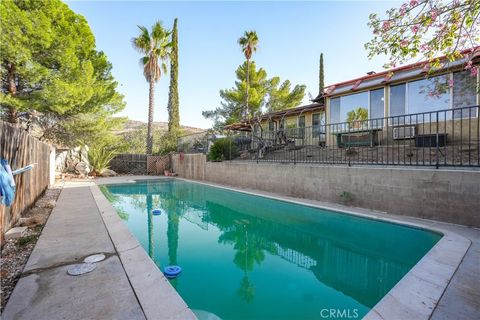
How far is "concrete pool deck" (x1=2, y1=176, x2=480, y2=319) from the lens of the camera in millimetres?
2133

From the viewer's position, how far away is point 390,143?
390 inches

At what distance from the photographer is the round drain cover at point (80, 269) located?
2869 millimetres

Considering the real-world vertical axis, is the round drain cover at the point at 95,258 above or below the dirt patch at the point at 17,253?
below

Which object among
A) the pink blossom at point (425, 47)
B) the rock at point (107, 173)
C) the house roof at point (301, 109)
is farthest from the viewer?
the rock at point (107, 173)

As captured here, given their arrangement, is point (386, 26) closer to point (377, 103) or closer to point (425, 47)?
point (425, 47)

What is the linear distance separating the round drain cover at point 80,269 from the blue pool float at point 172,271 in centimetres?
93

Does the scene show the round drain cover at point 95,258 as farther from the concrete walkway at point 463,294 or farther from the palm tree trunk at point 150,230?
the concrete walkway at point 463,294

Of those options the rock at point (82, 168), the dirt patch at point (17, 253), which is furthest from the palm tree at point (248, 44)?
the dirt patch at point (17, 253)

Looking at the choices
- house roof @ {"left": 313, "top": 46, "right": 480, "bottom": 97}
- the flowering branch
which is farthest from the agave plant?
the flowering branch

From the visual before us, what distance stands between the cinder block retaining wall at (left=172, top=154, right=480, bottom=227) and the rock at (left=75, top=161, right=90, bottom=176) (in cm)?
1300

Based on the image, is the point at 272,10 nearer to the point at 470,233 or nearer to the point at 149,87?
the point at 470,233

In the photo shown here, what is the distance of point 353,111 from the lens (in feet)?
37.6

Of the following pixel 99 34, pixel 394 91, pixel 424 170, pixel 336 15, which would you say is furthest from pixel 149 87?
pixel 424 170

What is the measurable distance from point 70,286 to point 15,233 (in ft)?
8.59
